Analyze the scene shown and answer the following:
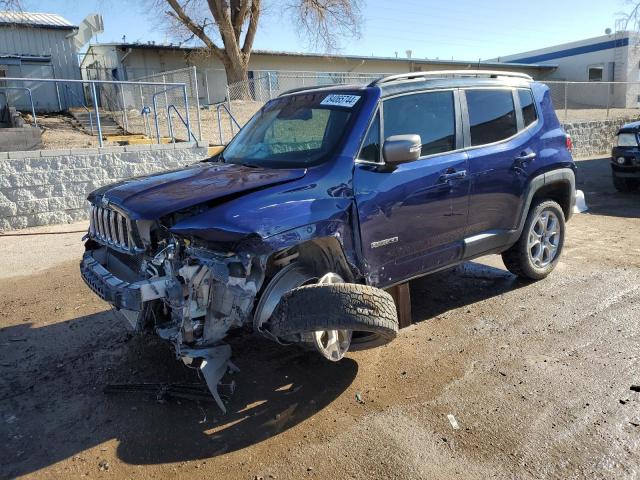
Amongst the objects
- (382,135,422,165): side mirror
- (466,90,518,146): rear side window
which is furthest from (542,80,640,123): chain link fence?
(382,135,422,165): side mirror

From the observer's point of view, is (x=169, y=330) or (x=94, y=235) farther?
(x=94, y=235)

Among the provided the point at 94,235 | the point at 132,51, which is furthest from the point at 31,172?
the point at 132,51

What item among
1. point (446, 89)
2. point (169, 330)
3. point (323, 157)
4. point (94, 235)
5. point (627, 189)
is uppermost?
point (446, 89)

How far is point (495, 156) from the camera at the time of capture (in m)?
4.66

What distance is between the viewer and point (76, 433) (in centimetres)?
320

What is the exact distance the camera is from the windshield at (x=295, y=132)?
12.7 feet

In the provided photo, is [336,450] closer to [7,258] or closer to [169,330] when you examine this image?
[169,330]

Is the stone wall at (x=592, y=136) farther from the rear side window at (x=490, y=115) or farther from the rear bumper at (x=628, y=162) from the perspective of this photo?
the rear side window at (x=490, y=115)

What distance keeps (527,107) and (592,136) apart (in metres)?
15.4

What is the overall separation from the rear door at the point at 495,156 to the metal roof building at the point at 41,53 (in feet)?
70.0

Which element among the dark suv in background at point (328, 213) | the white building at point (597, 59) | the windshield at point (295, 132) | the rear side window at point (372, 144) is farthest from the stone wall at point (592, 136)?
the white building at point (597, 59)

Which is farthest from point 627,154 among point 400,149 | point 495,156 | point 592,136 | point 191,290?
point 191,290

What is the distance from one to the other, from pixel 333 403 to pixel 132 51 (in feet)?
86.0

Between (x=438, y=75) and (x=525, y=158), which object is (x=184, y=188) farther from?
(x=525, y=158)
